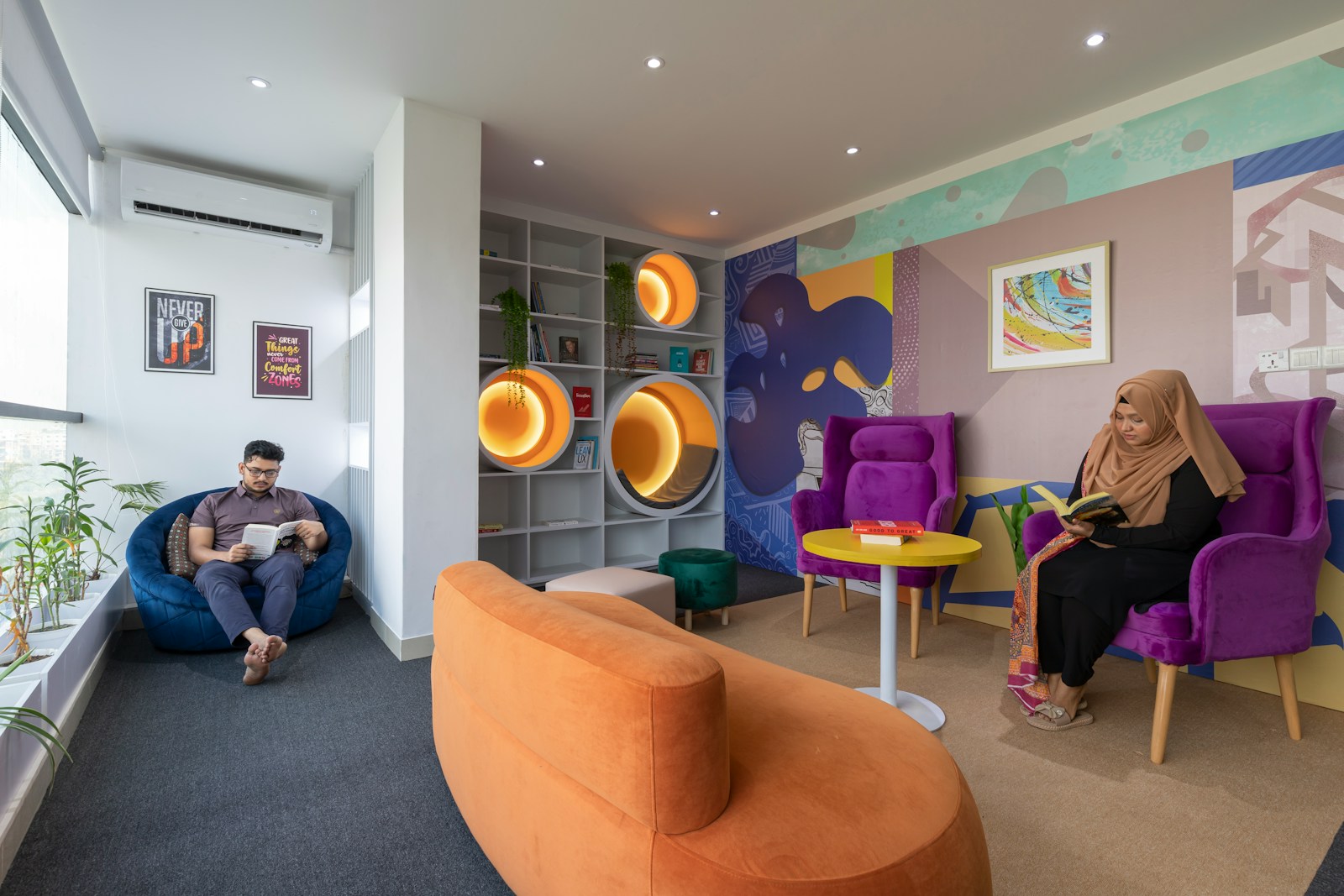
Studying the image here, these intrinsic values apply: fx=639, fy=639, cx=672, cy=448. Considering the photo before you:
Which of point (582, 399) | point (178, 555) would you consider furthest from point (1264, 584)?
point (178, 555)

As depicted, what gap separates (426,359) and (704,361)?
2.79 meters

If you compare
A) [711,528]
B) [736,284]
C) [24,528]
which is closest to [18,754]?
[24,528]

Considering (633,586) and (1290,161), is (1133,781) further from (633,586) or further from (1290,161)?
(1290,161)

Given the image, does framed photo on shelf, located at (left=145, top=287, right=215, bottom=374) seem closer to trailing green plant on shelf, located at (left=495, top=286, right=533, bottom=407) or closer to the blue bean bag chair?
the blue bean bag chair

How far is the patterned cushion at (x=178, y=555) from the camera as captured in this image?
3268 millimetres

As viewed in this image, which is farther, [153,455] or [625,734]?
[153,455]

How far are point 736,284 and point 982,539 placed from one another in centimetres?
288

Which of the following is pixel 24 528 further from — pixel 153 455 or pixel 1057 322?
pixel 1057 322

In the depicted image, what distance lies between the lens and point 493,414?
4.41 meters

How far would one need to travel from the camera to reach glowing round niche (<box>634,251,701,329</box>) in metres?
5.32

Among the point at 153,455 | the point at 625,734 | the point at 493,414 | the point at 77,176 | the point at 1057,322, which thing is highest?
the point at 77,176

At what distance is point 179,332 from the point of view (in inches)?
149

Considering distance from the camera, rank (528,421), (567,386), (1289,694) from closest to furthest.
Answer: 1. (1289,694)
2. (528,421)
3. (567,386)

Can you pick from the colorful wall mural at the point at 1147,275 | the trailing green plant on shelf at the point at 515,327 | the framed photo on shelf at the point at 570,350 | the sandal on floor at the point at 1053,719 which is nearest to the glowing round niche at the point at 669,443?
the framed photo on shelf at the point at 570,350
